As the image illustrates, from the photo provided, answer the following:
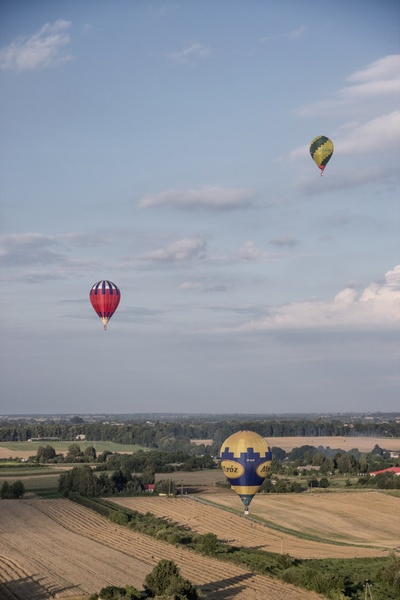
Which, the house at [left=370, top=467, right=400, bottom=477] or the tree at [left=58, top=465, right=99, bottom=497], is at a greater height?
the house at [left=370, top=467, right=400, bottom=477]

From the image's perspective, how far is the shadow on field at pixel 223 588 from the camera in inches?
1781

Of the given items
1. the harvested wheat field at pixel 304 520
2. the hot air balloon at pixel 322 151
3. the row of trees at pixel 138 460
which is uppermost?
the hot air balloon at pixel 322 151

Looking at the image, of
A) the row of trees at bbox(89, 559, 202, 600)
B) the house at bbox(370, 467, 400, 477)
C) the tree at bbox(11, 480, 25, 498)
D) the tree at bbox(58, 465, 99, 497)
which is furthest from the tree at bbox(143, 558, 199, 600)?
the house at bbox(370, 467, 400, 477)

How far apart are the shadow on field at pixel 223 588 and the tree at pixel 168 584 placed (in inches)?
86.4

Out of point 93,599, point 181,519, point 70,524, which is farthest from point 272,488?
point 93,599

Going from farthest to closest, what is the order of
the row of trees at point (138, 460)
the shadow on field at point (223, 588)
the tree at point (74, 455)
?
the tree at point (74, 455)
the row of trees at point (138, 460)
the shadow on field at point (223, 588)

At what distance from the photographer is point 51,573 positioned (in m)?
51.0

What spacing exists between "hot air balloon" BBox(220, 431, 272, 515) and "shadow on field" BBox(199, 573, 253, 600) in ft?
30.7

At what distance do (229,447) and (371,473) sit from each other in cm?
6815

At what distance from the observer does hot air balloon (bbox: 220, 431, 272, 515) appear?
193ft

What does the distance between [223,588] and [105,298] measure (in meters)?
31.2

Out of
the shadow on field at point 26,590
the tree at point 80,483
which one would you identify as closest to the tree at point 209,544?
the shadow on field at point 26,590

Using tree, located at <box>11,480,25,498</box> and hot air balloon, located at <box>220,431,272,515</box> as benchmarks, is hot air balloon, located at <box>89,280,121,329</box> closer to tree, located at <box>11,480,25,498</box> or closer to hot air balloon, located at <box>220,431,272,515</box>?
hot air balloon, located at <box>220,431,272,515</box>

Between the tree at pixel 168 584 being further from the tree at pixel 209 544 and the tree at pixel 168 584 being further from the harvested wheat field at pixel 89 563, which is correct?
the tree at pixel 209 544
